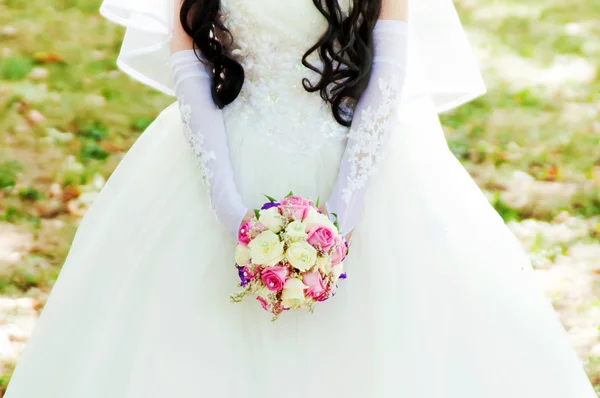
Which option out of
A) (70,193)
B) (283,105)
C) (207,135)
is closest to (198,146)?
(207,135)

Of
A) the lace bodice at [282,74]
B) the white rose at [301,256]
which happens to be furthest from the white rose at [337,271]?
the lace bodice at [282,74]

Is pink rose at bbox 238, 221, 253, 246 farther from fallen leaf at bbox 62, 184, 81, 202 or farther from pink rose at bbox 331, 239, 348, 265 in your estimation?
fallen leaf at bbox 62, 184, 81, 202

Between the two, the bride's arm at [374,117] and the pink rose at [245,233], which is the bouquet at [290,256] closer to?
the pink rose at [245,233]

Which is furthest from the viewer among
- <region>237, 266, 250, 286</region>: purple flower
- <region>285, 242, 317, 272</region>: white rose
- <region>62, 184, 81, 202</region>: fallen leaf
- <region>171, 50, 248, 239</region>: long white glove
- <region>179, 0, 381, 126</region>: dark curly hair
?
<region>62, 184, 81, 202</region>: fallen leaf

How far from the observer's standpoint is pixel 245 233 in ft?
7.85

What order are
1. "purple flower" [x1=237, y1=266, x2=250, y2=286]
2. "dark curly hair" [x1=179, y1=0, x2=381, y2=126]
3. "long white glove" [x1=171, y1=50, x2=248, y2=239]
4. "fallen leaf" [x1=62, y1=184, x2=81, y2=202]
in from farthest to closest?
"fallen leaf" [x1=62, y1=184, x2=81, y2=202] < "dark curly hair" [x1=179, y1=0, x2=381, y2=126] < "long white glove" [x1=171, y1=50, x2=248, y2=239] < "purple flower" [x1=237, y1=266, x2=250, y2=286]

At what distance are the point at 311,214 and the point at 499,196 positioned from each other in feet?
10.9

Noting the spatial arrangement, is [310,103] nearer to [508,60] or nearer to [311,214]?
[311,214]

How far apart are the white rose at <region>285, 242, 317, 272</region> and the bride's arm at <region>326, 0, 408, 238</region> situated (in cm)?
31

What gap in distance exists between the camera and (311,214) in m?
2.35

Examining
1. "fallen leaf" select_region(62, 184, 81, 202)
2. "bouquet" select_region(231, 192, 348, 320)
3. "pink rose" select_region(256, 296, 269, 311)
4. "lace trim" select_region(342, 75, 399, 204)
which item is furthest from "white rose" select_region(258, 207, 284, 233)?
"fallen leaf" select_region(62, 184, 81, 202)

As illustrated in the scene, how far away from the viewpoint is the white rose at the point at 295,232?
2.28 metres

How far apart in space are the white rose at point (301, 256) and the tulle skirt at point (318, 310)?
0.91 ft

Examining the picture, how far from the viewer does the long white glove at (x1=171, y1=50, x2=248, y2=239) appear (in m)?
2.57
